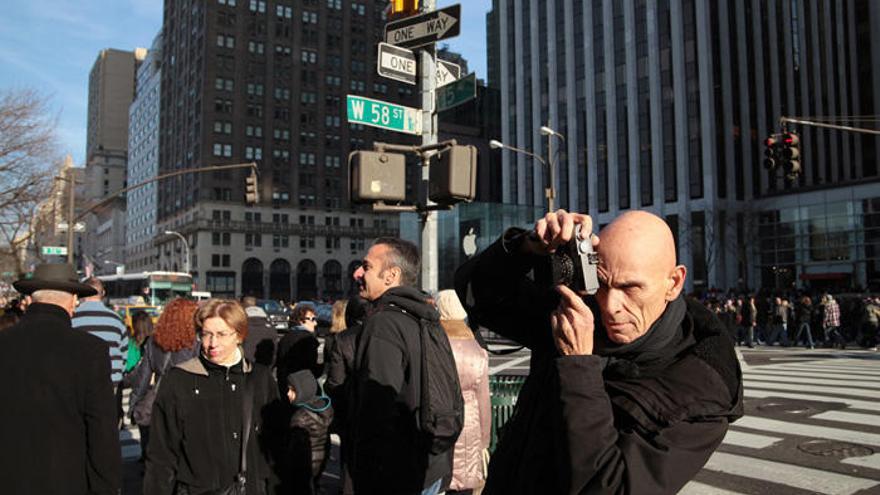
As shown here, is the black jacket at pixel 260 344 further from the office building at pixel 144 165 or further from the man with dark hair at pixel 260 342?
the office building at pixel 144 165

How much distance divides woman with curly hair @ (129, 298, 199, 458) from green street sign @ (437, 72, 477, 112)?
2.95m

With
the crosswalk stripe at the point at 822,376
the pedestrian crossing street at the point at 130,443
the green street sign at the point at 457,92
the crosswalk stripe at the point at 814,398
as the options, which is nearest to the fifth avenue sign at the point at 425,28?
the green street sign at the point at 457,92

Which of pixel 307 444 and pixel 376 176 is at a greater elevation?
pixel 376 176

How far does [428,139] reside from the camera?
6184 millimetres

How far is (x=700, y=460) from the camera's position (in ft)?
5.63

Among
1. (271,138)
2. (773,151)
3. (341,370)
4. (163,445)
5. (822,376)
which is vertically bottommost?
(822,376)

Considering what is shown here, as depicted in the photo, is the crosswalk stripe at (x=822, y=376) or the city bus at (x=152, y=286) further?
the city bus at (x=152, y=286)

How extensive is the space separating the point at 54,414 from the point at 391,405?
167cm

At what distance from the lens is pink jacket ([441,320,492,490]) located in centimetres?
427

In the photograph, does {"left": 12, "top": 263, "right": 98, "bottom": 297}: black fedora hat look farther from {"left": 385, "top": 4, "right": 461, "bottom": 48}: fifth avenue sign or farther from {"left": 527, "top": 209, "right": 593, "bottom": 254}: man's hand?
{"left": 385, "top": 4, "right": 461, "bottom": 48}: fifth avenue sign

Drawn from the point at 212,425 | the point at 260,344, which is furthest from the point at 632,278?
the point at 260,344

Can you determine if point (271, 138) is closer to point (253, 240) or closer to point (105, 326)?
point (253, 240)

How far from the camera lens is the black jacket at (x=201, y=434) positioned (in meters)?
3.63

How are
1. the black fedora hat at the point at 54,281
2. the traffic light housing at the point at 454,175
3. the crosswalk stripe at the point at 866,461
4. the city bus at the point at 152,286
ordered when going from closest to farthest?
the black fedora hat at the point at 54,281, the traffic light housing at the point at 454,175, the crosswalk stripe at the point at 866,461, the city bus at the point at 152,286
